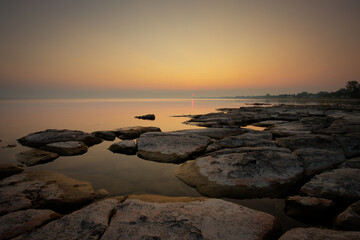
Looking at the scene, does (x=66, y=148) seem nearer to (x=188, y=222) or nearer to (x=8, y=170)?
(x=8, y=170)

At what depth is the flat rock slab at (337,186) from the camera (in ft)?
9.88

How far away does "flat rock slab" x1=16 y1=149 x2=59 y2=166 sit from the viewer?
A: 533 cm

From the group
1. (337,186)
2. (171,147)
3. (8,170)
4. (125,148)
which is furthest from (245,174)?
(8,170)

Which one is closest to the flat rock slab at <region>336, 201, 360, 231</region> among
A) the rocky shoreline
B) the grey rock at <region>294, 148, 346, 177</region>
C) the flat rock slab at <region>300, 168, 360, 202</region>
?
the rocky shoreline

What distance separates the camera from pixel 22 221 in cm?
241

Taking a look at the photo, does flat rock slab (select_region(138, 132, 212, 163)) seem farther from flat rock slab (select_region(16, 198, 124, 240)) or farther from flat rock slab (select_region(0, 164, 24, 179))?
flat rock slab (select_region(0, 164, 24, 179))

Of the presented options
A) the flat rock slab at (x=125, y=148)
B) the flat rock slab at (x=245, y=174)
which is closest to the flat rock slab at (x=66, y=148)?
the flat rock slab at (x=125, y=148)

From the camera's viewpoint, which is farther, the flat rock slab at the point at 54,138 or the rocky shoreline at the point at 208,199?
the flat rock slab at the point at 54,138

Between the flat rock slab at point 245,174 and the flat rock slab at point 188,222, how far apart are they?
0.74m

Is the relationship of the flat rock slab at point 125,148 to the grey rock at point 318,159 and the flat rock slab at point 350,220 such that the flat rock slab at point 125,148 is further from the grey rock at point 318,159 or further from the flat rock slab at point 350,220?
the flat rock slab at point 350,220

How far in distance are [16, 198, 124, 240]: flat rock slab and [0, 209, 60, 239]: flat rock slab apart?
18 cm

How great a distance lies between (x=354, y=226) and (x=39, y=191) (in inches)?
212

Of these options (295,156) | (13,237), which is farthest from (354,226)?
(13,237)

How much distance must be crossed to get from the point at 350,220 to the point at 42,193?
5.25 m
